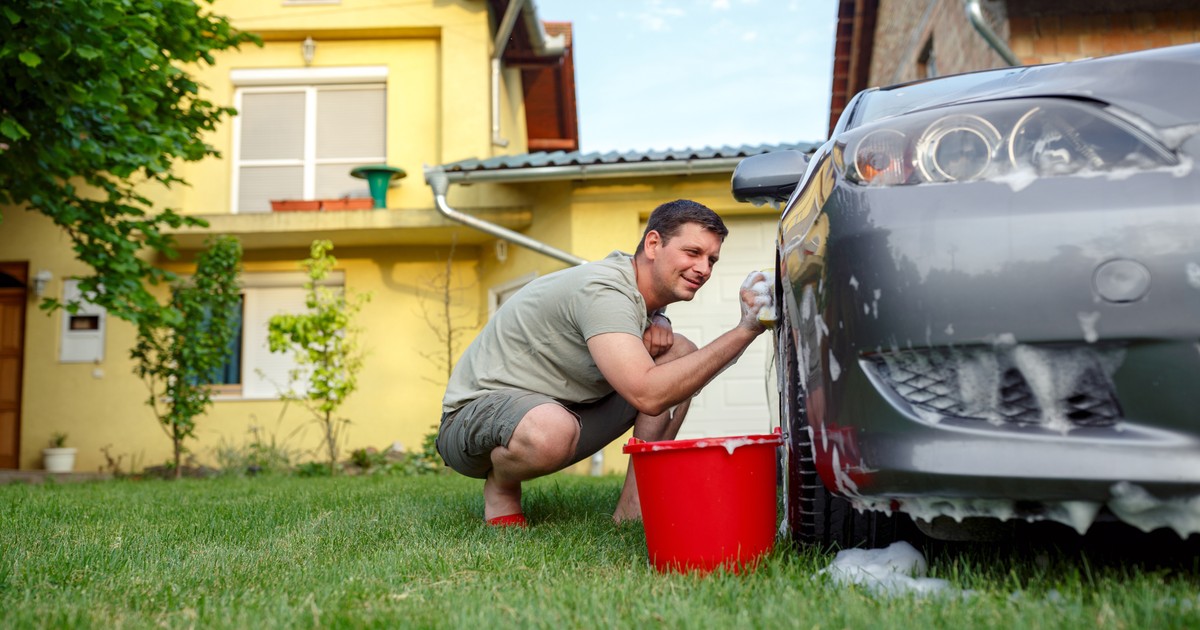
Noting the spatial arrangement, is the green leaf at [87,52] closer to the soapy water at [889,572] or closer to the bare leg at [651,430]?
the bare leg at [651,430]

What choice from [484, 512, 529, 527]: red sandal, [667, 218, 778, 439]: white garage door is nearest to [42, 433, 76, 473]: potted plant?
[667, 218, 778, 439]: white garage door

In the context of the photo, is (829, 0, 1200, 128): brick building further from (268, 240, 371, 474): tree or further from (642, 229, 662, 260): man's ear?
(268, 240, 371, 474): tree

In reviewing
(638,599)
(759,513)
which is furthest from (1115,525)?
(638,599)

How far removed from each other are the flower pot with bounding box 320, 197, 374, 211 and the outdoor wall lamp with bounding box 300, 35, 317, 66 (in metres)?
1.84

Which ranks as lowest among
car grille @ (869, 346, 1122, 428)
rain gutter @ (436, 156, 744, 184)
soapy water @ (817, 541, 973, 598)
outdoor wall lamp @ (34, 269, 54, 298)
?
soapy water @ (817, 541, 973, 598)

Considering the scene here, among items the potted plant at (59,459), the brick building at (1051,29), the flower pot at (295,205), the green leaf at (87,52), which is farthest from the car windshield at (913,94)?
the potted plant at (59,459)

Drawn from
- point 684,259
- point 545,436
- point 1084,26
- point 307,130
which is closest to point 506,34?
point 307,130

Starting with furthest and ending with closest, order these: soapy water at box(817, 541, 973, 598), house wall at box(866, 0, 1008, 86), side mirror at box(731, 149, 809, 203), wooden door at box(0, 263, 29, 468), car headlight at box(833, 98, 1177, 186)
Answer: wooden door at box(0, 263, 29, 468), house wall at box(866, 0, 1008, 86), side mirror at box(731, 149, 809, 203), soapy water at box(817, 541, 973, 598), car headlight at box(833, 98, 1177, 186)

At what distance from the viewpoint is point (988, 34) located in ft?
23.8

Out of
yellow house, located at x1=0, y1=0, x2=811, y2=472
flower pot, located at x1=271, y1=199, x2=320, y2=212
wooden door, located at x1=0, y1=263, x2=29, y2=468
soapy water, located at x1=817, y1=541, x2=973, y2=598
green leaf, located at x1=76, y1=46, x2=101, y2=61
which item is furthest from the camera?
wooden door, located at x1=0, y1=263, x2=29, y2=468

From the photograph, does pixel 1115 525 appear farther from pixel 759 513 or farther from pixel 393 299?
pixel 393 299

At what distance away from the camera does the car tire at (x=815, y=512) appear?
2.19 meters

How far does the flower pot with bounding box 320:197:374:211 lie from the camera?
10391 mm

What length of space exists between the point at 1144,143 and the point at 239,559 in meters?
2.28
